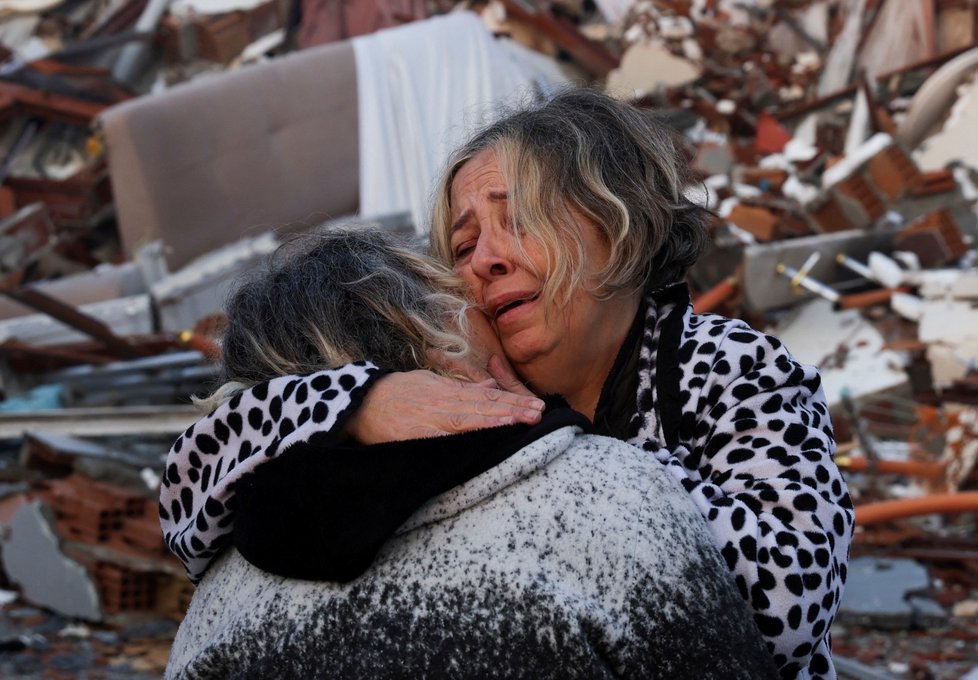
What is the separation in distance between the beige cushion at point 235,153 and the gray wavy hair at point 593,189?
8.65m

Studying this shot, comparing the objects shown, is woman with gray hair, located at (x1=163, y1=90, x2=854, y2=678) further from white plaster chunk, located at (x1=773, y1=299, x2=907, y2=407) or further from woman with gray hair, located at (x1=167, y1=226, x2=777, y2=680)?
white plaster chunk, located at (x1=773, y1=299, x2=907, y2=407)

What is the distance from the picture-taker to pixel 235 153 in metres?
11.2

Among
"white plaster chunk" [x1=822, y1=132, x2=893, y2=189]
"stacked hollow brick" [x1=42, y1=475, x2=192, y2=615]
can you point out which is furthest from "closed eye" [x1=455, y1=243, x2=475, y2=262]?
"white plaster chunk" [x1=822, y1=132, x2=893, y2=189]

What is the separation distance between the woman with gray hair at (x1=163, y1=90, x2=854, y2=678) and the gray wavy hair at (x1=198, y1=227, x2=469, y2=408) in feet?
0.37

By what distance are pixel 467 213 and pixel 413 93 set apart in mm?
10126

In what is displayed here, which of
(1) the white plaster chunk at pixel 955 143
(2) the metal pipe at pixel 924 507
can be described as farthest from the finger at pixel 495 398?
(1) the white plaster chunk at pixel 955 143

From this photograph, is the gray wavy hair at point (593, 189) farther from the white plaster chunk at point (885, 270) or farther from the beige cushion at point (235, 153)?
the beige cushion at point (235, 153)

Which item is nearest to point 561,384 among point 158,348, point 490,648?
point 490,648

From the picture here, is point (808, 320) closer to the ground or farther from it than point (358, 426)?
closer to the ground

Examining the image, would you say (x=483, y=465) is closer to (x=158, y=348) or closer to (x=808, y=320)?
(x=158, y=348)

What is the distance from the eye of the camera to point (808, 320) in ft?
28.8

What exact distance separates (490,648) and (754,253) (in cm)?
728

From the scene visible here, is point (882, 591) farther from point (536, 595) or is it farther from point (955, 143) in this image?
point (955, 143)

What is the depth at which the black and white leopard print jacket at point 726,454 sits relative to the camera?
145cm
